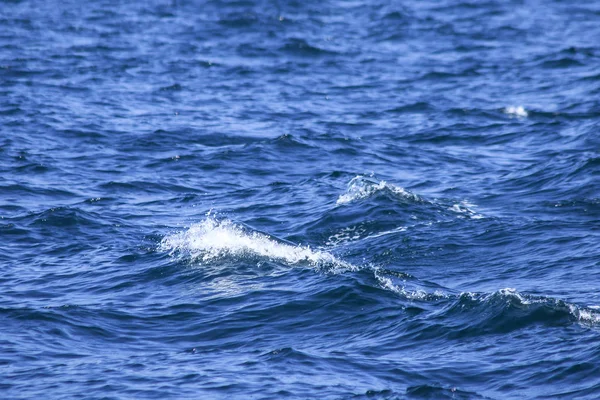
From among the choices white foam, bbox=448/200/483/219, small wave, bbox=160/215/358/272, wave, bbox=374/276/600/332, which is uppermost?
wave, bbox=374/276/600/332

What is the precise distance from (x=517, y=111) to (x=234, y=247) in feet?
50.2

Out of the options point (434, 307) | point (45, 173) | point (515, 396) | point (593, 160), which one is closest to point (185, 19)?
point (45, 173)

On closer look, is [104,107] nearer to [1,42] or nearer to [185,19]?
A: [1,42]

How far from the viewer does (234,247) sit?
Result: 1994 cm

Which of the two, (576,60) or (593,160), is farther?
(576,60)

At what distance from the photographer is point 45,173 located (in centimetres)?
2561

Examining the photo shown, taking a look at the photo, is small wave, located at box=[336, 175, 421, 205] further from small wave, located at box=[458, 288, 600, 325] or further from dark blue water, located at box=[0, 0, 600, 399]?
small wave, located at box=[458, 288, 600, 325]

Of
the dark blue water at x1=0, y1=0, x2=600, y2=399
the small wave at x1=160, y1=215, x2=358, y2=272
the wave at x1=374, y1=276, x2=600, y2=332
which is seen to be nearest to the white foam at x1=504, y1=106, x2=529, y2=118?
the dark blue water at x1=0, y1=0, x2=600, y2=399

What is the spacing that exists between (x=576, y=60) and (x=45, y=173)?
22.2m

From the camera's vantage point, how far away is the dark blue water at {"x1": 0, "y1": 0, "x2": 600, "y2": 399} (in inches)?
587

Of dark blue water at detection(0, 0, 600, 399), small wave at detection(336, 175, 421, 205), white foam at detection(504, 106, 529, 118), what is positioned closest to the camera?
dark blue water at detection(0, 0, 600, 399)

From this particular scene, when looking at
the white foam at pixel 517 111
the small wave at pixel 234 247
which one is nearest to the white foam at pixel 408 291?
the small wave at pixel 234 247

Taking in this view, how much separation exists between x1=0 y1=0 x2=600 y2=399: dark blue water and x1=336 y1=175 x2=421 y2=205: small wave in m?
0.10

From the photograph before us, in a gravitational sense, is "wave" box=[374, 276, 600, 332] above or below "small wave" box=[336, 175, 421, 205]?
above
